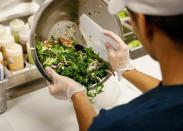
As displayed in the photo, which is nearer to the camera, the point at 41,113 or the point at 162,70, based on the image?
the point at 162,70

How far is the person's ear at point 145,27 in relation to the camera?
1.93 feet

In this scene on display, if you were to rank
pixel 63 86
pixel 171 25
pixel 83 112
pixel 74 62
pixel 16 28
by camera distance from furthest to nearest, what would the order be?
pixel 16 28 → pixel 74 62 → pixel 63 86 → pixel 83 112 → pixel 171 25

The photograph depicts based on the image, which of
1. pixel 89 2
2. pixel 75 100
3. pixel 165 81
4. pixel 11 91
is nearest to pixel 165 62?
pixel 165 81

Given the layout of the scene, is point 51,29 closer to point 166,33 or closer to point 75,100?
point 75,100

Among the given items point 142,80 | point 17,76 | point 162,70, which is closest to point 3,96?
point 17,76

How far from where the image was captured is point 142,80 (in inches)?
41.4

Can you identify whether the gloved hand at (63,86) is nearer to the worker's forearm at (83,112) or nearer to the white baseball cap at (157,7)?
the worker's forearm at (83,112)

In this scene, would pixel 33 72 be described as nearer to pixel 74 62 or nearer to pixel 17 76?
A: pixel 17 76

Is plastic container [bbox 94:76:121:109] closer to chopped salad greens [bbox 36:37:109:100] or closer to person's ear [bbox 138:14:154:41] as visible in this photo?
chopped salad greens [bbox 36:37:109:100]

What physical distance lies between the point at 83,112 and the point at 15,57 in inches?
16.1

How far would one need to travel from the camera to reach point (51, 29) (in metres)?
1.14

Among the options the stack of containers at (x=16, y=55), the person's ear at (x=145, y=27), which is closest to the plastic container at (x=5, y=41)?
the stack of containers at (x=16, y=55)

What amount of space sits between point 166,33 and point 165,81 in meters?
0.12

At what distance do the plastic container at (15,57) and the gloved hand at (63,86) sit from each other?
0.16 m
